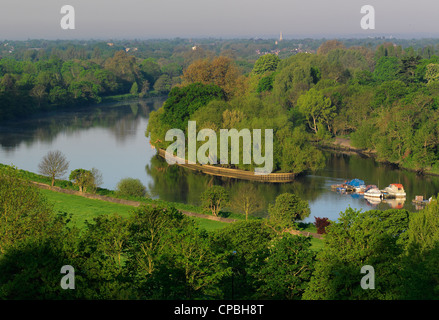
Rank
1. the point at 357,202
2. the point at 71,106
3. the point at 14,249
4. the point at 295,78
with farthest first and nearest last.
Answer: the point at 71,106 → the point at 295,78 → the point at 357,202 → the point at 14,249

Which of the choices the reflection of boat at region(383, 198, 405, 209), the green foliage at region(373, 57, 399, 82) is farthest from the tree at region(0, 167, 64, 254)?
the green foliage at region(373, 57, 399, 82)

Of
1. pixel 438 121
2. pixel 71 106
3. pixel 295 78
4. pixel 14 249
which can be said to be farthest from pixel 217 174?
pixel 71 106

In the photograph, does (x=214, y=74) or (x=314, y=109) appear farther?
(x=214, y=74)

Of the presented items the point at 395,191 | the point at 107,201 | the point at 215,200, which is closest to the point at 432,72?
the point at 395,191

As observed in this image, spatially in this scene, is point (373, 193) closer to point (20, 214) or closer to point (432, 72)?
point (20, 214)
